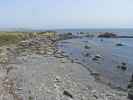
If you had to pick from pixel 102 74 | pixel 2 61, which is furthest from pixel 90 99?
pixel 2 61

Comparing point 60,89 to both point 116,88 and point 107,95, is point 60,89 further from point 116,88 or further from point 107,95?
point 116,88

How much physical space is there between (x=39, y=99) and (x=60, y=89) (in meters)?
3.78

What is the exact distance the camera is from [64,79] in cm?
2653

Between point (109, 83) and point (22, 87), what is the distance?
33.6 ft

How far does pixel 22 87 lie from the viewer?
2191 centimetres

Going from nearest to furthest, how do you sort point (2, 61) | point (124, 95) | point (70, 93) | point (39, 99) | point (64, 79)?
point (39, 99) → point (70, 93) → point (124, 95) → point (64, 79) → point (2, 61)

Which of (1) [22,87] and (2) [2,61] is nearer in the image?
(1) [22,87]

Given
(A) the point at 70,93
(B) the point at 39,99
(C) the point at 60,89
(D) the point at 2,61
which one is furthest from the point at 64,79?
(D) the point at 2,61

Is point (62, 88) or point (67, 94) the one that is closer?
point (67, 94)

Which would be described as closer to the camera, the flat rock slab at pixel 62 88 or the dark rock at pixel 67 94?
the flat rock slab at pixel 62 88

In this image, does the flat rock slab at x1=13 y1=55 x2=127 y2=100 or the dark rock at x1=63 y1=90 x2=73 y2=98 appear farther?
the dark rock at x1=63 y1=90 x2=73 y2=98

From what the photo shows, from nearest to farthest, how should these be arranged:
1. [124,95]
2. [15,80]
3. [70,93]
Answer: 1. [70,93]
2. [124,95]
3. [15,80]

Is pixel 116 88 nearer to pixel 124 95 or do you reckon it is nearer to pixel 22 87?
pixel 124 95

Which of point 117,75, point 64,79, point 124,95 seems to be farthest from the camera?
point 117,75
